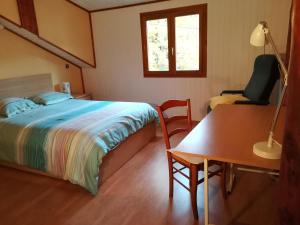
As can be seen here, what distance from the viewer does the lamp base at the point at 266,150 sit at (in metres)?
1.22

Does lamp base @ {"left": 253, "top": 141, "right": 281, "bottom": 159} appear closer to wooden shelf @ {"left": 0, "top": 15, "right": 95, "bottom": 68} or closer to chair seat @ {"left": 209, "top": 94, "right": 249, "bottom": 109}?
chair seat @ {"left": 209, "top": 94, "right": 249, "bottom": 109}

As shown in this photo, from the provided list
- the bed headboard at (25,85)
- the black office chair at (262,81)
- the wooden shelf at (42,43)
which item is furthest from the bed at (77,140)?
the black office chair at (262,81)

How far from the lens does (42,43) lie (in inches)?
156

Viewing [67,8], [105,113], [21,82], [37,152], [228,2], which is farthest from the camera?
[67,8]

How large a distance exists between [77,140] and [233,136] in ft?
5.05

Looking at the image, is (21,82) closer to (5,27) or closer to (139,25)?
(5,27)

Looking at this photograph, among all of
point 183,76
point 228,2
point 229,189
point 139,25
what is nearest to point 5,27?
point 139,25

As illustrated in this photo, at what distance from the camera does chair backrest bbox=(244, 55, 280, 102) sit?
2.93 metres

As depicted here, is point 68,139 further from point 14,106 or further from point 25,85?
point 25,85

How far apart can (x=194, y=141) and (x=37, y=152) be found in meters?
1.82

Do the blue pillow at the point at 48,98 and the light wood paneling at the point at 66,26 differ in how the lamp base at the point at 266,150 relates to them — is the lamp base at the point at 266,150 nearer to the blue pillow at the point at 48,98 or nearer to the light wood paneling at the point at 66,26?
the blue pillow at the point at 48,98

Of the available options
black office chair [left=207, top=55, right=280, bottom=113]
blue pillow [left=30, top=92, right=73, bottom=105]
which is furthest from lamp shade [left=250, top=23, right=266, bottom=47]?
blue pillow [left=30, top=92, right=73, bottom=105]

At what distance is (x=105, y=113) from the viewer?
303 centimetres

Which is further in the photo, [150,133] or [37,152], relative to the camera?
[150,133]
